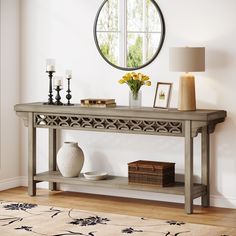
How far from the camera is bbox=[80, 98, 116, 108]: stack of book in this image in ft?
19.1

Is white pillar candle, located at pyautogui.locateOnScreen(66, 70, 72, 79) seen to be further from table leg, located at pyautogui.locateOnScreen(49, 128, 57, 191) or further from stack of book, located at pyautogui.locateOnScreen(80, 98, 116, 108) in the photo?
table leg, located at pyautogui.locateOnScreen(49, 128, 57, 191)

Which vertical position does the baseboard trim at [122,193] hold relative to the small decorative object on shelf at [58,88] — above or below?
below

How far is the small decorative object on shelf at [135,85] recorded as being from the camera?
5805mm

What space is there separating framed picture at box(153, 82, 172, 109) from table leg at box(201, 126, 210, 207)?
437mm

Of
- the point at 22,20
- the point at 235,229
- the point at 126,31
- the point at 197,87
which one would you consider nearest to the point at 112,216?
the point at 235,229

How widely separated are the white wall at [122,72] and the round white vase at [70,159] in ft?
0.85

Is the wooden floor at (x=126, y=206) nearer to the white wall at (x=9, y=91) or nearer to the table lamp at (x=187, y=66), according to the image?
the white wall at (x=9, y=91)

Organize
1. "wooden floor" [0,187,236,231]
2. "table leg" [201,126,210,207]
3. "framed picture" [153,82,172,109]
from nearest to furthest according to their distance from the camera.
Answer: "wooden floor" [0,187,236,231] → "table leg" [201,126,210,207] → "framed picture" [153,82,172,109]

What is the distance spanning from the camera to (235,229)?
4.99 meters

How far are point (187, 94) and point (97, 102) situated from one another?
2.78 feet

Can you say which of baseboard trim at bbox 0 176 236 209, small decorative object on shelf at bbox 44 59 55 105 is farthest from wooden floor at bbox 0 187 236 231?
small decorative object on shelf at bbox 44 59 55 105

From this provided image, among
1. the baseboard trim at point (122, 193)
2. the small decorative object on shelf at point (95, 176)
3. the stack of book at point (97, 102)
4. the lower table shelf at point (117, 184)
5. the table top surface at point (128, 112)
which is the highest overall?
the stack of book at point (97, 102)

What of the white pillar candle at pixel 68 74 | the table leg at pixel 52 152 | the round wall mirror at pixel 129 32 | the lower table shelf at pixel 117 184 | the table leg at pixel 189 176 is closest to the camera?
the table leg at pixel 189 176

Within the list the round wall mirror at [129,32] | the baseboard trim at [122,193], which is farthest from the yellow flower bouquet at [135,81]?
the baseboard trim at [122,193]
